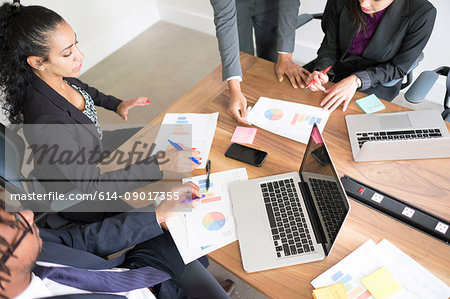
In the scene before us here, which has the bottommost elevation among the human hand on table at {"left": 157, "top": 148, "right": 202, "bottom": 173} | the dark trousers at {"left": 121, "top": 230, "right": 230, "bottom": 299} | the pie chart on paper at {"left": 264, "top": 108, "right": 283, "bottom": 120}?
the dark trousers at {"left": 121, "top": 230, "right": 230, "bottom": 299}

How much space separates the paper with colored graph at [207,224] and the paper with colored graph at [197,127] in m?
0.15

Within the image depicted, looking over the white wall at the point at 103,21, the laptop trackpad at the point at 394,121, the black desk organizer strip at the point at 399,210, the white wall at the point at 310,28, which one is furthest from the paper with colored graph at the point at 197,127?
the white wall at the point at 103,21

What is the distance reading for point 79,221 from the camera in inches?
52.7

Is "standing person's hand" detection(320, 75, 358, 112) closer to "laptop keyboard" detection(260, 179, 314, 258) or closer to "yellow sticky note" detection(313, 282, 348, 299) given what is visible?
"laptop keyboard" detection(260, 179, 314, 258)

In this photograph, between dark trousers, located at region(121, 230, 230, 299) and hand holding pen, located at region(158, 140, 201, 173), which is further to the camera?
hand holding pen, located at region(158, 140, 201, 173)

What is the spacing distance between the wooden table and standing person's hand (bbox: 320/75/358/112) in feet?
0.11

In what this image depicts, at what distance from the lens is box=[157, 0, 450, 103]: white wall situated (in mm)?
2139

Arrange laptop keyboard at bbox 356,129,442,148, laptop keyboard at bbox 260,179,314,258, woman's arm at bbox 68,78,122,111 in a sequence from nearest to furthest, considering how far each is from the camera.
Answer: laptop keyboard at bbox 260,179,314,258 → laptop keyboard at bbox 356,129,442,148 → woman's arm at bbox 68,78,122,111

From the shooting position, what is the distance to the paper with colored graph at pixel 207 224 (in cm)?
104

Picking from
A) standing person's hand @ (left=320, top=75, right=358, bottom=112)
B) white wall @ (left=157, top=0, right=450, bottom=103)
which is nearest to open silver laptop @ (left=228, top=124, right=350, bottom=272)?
standing person's hand @ (left=320, top=75, right=358, bottom=112)

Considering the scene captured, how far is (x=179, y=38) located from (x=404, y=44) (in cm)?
241

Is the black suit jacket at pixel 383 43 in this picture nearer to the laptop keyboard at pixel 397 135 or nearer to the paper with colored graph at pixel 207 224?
the laptop keyboard at pixel 397 135

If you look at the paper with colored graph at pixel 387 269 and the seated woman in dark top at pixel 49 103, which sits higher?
the seated woman in dark top at pixel 49 103

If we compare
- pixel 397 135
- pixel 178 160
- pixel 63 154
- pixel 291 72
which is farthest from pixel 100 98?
pixel 397 135
